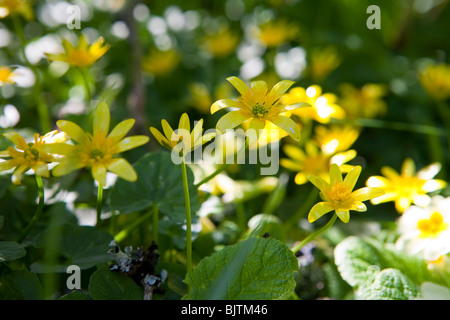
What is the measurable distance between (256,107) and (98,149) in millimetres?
278

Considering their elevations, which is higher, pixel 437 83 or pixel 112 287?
pixel 437 83

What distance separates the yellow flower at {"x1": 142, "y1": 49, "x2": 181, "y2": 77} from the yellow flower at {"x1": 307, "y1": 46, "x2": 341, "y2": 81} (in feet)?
1.75

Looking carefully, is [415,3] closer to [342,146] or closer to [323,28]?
[323,28]

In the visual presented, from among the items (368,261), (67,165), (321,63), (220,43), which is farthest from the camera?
(220,43)

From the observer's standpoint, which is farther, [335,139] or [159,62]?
[159,62]

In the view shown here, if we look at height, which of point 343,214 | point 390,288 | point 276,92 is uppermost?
point 276,92

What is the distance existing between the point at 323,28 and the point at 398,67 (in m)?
0.36

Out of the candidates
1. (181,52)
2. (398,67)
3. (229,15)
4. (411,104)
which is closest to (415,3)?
(398,67)

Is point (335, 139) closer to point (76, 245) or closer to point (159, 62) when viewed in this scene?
point (76, 245)

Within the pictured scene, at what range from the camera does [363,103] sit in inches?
59.1

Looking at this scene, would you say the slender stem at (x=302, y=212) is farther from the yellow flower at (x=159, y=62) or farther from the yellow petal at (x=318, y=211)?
the yellow flower at (x=159, y=62)

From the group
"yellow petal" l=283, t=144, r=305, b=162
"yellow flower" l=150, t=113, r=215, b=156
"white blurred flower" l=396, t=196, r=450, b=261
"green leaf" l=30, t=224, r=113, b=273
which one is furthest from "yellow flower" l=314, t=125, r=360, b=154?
"green leaf" l=30, t=224, r=113, b=273

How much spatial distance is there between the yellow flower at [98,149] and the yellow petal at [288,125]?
0.22m

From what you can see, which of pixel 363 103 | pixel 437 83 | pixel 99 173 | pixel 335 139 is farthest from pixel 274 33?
pixel 99 173
